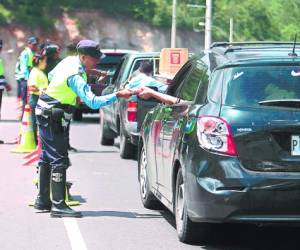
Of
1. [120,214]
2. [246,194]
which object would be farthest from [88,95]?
[246,194]

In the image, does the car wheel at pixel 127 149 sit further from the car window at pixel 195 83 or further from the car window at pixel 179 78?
the car window at pixel 195 83

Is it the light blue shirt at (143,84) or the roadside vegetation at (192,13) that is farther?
the roadside vegetation at (192,13)

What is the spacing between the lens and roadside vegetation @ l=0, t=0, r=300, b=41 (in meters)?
63.8

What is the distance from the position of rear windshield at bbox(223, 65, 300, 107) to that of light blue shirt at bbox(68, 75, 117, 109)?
1.90m

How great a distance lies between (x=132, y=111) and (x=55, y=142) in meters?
5.68

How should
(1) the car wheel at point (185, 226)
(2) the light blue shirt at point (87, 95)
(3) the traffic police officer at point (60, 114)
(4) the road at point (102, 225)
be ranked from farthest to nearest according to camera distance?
1. (3) the traffic police officer at point (60, 114)
2. (2) the light blue shirt at point (87, 95)
3. (4) the road at point (102, 225)
4. (1) the car wheel at point (185, 226)

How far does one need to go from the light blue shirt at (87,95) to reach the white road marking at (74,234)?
1.13 meters

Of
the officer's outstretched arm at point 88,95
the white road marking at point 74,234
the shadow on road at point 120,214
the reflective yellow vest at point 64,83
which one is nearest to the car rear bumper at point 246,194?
the white road marking at point 74,234

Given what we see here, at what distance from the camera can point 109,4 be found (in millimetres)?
Result: 68875

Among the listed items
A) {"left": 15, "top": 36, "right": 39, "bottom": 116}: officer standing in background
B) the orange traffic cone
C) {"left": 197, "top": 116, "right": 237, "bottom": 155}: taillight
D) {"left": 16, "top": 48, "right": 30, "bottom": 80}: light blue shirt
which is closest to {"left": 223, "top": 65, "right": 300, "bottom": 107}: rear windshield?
{"left": 197, "top": 116, "right": 237, "bottom": 155}: taillight


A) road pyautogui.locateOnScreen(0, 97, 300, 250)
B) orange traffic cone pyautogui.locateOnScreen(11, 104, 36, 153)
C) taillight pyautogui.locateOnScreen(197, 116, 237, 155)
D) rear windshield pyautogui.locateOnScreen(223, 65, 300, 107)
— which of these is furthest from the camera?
orange traffic cone pyautogui.locateOnScreen(11, 104, 36, 153)

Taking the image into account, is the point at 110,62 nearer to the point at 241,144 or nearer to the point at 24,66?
the point at 24,66

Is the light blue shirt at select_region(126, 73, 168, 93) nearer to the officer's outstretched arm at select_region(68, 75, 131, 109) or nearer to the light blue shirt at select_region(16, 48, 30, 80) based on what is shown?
the officer's outstretched arm at select_region(68, 75, 131, 109)

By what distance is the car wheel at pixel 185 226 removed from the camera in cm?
788
